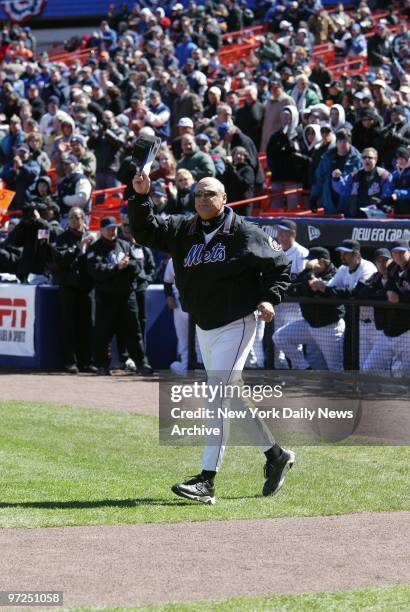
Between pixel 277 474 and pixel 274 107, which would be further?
pixel 274 107

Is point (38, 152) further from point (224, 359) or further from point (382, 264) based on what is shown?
point (224, 359)

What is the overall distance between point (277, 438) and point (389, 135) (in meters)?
7.95

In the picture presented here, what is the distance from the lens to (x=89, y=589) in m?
5.66

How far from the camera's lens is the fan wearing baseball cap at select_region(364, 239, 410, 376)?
482 inches

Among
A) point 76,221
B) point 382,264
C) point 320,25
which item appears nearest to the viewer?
point 382,264

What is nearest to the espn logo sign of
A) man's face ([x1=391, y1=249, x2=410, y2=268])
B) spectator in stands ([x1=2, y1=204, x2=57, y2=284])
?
spectator in stands ([x1=2, y1=204, x2=57, y2=284])

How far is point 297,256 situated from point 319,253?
28cm

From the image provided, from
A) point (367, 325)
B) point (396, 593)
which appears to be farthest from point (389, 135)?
point (396, 593)

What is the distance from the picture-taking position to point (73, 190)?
18.0m

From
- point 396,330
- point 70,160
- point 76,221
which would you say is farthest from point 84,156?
point 396,330

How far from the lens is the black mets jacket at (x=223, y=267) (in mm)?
7766

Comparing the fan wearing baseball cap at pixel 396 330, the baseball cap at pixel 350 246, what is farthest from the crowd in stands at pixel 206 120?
the fan wearing baseball cap at pixel 396 330

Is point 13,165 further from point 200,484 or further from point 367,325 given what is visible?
point 200,484

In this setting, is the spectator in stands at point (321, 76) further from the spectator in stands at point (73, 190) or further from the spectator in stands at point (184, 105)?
the spectator in stands at point (73, 190)
